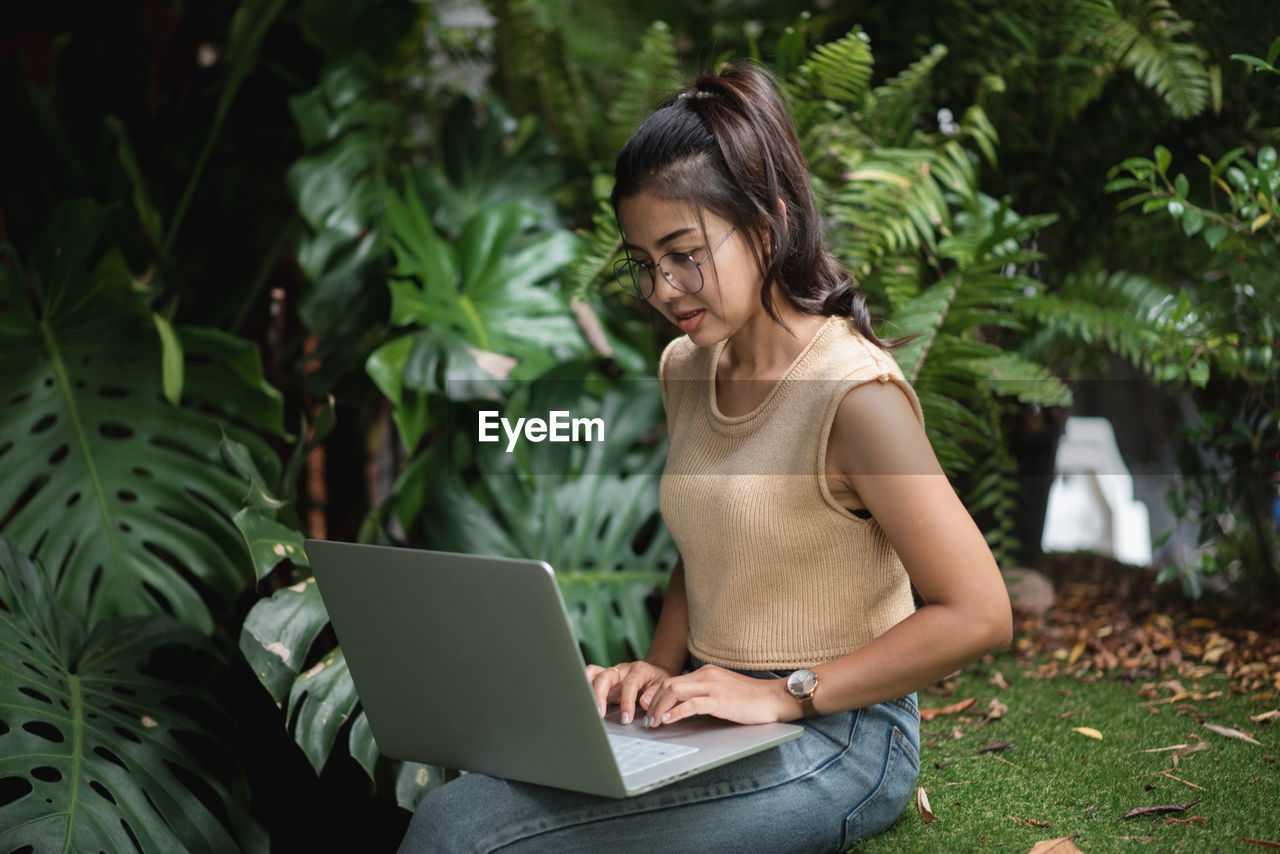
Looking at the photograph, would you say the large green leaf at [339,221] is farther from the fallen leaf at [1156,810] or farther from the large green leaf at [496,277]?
the fallen leaf at [1156,810]

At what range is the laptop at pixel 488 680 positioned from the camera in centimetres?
99

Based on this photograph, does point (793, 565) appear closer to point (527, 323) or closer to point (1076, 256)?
point (527, 323)

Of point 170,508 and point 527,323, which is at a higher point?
point 527,323

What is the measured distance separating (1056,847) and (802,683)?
0.35m

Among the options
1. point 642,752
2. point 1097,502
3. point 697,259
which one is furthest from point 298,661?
point 1097,502

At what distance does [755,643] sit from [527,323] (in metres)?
1.35

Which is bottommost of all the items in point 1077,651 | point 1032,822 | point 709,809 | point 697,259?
point 1077,651

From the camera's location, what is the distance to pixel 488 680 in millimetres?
1086

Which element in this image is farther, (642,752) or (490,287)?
(490,287)

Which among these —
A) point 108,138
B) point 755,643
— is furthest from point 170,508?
point 755,643

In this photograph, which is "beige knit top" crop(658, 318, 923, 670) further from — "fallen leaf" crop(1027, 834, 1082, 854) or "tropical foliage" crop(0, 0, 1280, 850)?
"tropical foliage" crop(0, 0, 1280, 850)

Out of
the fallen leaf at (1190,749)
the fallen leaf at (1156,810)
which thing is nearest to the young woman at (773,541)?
the fallen leaf at (1156,810)

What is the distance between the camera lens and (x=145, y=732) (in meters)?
1.64

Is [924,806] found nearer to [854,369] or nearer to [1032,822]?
[1032,822]
